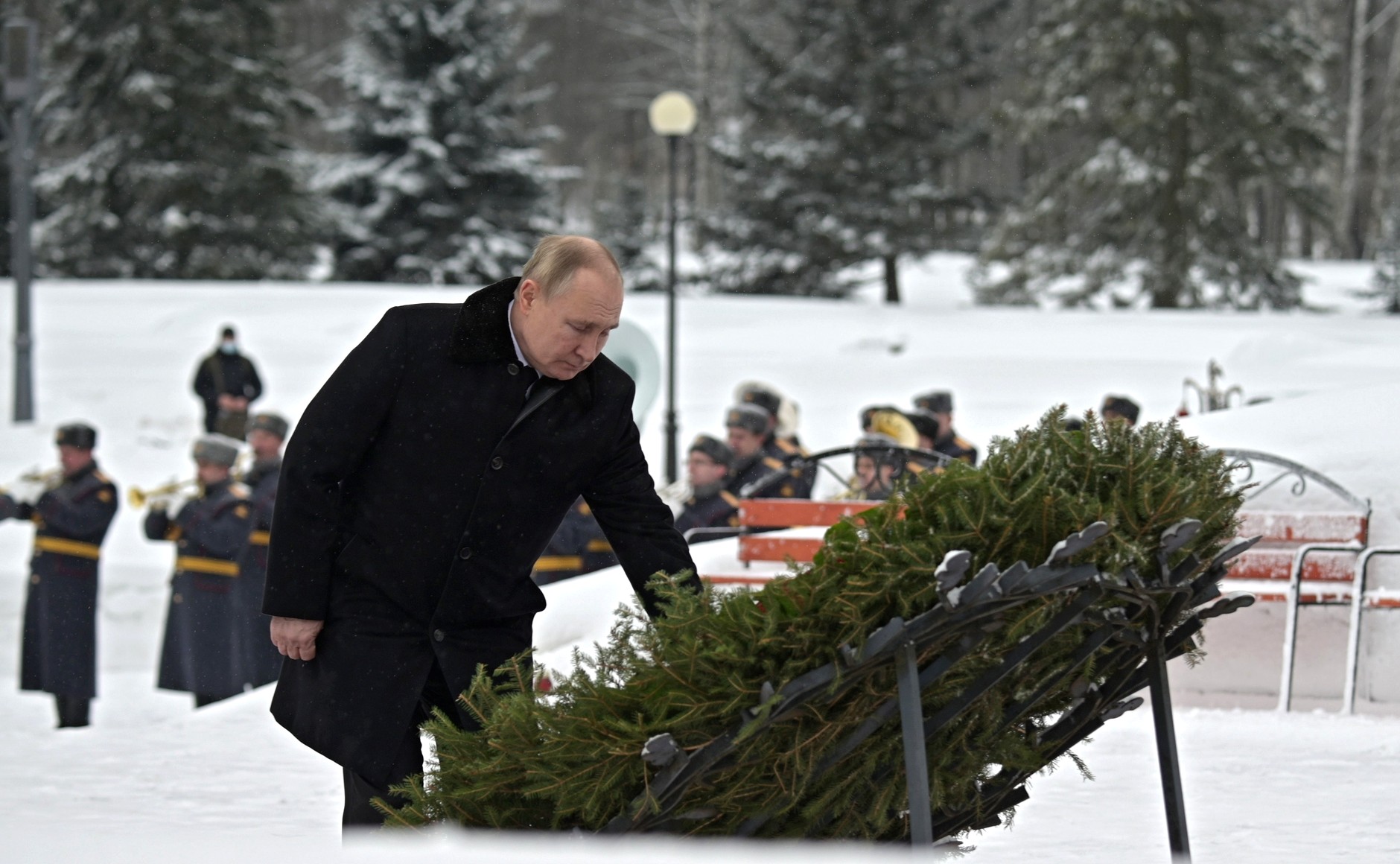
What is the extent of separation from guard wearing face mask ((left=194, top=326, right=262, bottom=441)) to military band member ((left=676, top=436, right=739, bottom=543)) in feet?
31.5

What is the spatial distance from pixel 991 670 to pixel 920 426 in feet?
22.3

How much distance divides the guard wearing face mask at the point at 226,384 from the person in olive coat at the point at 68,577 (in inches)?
299

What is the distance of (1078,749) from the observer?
5.57 meters

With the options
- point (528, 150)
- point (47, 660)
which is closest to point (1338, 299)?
point (528, 150)

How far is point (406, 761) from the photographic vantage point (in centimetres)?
317

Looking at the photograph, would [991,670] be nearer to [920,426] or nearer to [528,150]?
[920,426]

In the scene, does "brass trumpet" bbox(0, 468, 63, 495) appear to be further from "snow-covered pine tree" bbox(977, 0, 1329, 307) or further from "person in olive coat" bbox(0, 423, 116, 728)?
"snow-covered pine tree" bbox(977, 0, 1329, 307)

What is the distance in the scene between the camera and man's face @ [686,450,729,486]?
846 centimetres

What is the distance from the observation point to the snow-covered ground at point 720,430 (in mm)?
4043

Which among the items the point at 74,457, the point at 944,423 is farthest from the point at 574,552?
the point at 74,457

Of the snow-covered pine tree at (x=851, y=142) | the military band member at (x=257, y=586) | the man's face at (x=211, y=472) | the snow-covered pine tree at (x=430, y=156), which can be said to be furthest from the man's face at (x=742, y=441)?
the snow-covered pine tree at (x=430, y=156)

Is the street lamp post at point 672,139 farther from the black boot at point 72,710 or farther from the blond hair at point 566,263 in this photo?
the blond hair at point 566,263

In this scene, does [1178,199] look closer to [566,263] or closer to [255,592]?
[255,592]

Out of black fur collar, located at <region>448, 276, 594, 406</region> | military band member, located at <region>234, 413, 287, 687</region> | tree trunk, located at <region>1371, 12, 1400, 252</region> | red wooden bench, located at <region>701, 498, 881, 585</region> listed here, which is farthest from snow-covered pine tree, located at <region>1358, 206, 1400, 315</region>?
black fur collar, located at <region>448, 276, 594, 406</region>
